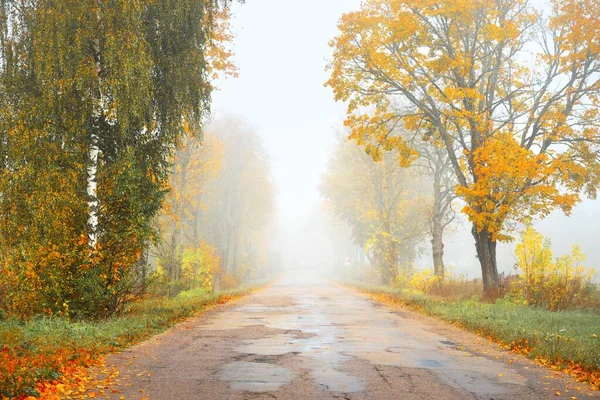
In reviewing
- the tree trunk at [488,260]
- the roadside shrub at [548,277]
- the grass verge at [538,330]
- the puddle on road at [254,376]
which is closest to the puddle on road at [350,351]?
the puddle on road at [254,376]

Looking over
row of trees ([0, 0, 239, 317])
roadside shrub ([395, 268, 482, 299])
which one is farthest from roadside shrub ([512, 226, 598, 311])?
row of trees ([0, 0, 239, 317])

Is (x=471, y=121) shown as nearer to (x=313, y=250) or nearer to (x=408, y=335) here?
(x=408, y=335)

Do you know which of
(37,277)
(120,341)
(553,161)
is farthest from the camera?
(553,161)

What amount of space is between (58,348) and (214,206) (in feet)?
120

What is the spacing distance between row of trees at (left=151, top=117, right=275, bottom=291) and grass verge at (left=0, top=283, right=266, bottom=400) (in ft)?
35.3

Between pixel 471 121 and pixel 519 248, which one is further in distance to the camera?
pixel 471 121

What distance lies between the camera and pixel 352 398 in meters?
6.17

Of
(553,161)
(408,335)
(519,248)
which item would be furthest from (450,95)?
(408,335)

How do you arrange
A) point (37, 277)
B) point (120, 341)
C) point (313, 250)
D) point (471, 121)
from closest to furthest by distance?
point (120, 341) → point (37, 277) → point (471, 121) → point (313, 250)

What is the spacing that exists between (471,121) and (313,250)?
146 metres

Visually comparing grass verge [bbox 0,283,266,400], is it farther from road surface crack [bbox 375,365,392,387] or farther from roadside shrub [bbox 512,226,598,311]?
roadside shrub [bbox 512,226,598,311]

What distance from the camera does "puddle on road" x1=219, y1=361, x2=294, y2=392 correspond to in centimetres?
671

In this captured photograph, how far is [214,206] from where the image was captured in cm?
4472

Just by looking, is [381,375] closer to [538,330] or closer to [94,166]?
[538,330]
